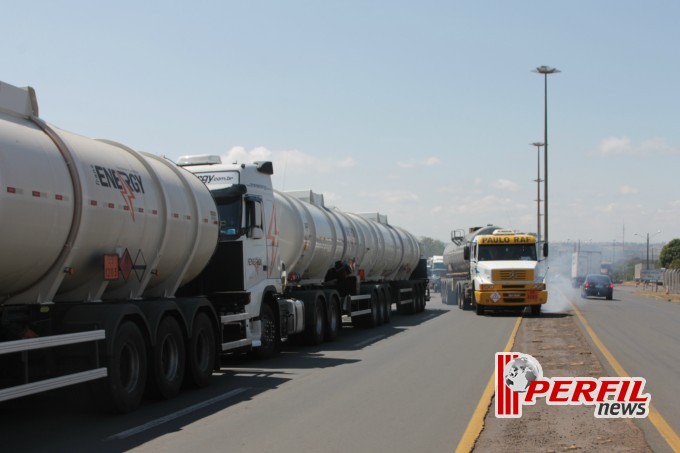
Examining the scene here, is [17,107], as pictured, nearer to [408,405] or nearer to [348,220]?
[408,405]

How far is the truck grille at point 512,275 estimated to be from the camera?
3188 cm

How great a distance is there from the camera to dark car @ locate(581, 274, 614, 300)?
176 feet

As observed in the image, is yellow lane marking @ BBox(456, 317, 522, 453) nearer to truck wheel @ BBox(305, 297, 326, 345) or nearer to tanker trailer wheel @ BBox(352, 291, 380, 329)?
truck wheel @ BBox(305, 297, 326, 345)

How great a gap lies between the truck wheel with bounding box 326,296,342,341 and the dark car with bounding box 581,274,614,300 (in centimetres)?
3462

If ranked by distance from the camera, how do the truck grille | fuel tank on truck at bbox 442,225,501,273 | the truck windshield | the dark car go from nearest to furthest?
the truck grille → the truck windshield → fuel tank on truck at bbox 442,225,501,273 → the dark car

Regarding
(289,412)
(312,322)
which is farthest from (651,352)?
(289,412)

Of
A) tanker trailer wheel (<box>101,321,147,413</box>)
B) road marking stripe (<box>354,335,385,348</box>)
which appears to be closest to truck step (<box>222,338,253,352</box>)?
tanker trailer wheel (<box>101,321,147,413</box>)

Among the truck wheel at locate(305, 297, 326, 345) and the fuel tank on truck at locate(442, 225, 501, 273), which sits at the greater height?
the fuel tank on truck at locate(442, 225, 501, 273)

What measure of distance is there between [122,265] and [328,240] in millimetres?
12067

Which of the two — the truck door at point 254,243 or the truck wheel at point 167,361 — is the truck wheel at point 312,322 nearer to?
the truck door at point 254,243

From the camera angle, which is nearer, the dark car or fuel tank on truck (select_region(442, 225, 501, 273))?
fuel tank on truck (select_region(442, 225, 501, 273))

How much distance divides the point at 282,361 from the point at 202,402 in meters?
5.44

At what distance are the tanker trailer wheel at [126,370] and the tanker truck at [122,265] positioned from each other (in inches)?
0.9

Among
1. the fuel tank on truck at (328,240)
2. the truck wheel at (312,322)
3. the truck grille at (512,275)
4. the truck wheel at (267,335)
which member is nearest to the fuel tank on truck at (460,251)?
the truck grille at (512,275)
